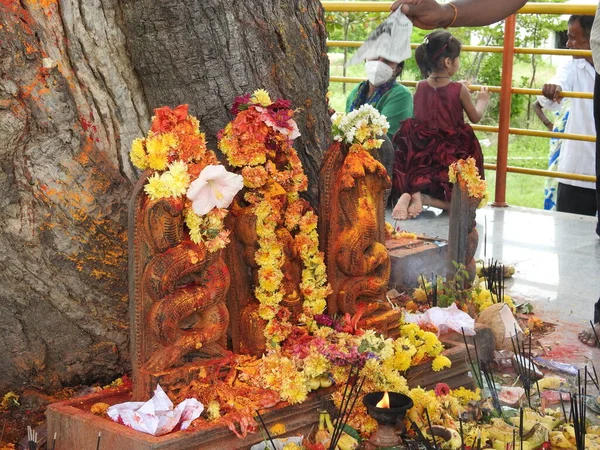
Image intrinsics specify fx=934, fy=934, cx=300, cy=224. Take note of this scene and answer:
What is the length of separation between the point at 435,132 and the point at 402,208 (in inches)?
26.5

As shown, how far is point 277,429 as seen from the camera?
2.90 meters

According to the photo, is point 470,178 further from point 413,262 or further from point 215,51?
point 215,51

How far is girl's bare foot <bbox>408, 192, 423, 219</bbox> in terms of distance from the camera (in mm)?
6508

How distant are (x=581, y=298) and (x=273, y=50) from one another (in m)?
2.16

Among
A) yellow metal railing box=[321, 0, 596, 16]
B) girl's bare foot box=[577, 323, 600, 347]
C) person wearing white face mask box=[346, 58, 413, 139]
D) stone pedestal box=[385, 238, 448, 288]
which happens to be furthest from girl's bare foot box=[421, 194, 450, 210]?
girl's bare foot box=[577, 323, 600, 347]

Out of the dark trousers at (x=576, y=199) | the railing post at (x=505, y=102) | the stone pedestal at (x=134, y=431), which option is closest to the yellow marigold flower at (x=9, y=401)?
the stone pedestal at (x=134, y=431)

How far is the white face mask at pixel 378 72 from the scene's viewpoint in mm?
6785

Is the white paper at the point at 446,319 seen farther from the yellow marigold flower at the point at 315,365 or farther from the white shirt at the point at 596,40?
the white shirt at the point at 596,40

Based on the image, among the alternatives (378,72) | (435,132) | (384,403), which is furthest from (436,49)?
(384,403)

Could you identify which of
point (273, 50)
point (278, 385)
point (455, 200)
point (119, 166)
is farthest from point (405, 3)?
point (278, 385)

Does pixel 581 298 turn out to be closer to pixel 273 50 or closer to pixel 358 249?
pixel 358 249

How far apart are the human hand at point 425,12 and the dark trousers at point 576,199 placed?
3370mm

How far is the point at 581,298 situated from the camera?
4719 millimetres

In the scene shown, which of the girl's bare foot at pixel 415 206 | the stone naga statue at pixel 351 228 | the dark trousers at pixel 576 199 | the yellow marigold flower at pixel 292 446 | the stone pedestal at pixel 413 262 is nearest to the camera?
the yellow marigold flower at pixel 292 446
